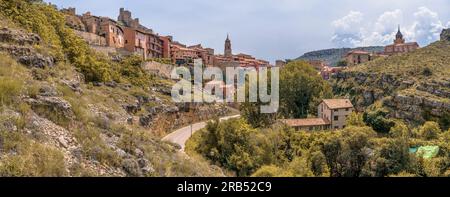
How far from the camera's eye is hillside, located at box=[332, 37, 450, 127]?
175ft

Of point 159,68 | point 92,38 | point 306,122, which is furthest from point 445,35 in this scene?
point 92,38

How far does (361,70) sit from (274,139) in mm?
51991

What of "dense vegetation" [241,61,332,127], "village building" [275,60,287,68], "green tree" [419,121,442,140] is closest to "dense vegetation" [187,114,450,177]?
"green tree" [419,121,442,140]

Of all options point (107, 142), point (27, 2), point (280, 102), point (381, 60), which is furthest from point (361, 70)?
point (107, 142)

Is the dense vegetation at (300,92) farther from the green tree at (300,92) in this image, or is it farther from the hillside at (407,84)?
the hillside at (407,84)

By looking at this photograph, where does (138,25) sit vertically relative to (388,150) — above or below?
above

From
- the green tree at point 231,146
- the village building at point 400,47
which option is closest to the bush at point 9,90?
the green tree at point 231,146

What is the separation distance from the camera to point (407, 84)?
202 ft

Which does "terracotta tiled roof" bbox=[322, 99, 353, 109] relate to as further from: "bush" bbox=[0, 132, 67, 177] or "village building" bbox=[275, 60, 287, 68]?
"village building" bbox=[275, 60, 287, 68]
